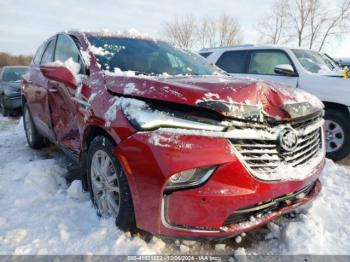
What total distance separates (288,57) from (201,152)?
4.29 meters

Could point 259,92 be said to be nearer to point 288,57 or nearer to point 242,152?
point 242,152

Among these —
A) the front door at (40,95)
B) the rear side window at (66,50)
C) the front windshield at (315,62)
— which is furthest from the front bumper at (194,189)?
the front windshield at (315,62)

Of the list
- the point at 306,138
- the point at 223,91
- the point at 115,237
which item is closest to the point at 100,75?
the point at 223,91

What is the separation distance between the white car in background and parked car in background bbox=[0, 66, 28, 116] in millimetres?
5554

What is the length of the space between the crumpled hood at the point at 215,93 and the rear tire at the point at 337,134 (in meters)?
2.77

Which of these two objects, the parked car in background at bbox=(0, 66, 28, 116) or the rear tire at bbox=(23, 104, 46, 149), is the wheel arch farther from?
the parked car in background at bbox=(0, 66, 28, 116)

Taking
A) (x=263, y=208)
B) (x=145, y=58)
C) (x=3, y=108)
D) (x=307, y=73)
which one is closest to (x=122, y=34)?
(x=145, y=58)

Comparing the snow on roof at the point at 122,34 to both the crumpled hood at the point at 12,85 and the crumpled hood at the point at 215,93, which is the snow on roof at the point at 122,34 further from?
the crumpled hood at the point at 12,85

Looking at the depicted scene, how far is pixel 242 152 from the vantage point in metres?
2.08

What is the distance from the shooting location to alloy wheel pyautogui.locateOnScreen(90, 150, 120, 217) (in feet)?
8.20

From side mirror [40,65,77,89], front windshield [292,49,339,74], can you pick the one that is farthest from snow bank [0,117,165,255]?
front windshield [292,49,339,74]

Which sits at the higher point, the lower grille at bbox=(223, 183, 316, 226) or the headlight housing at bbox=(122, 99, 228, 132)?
the headlight housing at bbox=(122, 99, 228, 132)

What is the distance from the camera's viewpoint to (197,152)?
2008 mm

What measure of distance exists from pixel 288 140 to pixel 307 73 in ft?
11.5
